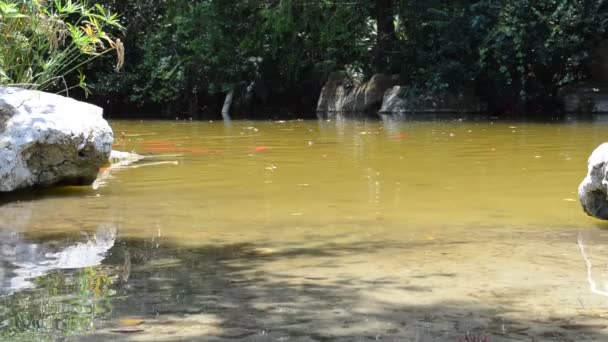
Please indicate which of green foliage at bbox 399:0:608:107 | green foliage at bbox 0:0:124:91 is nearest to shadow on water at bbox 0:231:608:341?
green foliage at bbox 0:0:124:91

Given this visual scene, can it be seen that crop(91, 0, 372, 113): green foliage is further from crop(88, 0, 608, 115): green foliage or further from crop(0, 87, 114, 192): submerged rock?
crop(0, 87, 114, 192): submerged rock

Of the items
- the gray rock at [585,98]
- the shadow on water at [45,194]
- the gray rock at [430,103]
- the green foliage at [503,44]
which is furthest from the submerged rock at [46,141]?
the gray rock at [585,98]

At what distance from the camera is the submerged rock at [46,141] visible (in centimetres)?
785

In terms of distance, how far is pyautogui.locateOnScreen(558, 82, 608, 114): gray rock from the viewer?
20000mm

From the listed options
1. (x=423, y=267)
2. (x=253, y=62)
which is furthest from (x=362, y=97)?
(x=423, y=267)

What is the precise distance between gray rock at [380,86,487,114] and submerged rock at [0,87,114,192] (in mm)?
13667

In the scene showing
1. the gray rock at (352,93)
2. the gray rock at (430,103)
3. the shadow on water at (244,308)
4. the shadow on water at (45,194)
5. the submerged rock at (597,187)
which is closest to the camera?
the shadow on water at (244,308)

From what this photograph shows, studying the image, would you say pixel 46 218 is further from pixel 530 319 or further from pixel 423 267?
pixel 530 319

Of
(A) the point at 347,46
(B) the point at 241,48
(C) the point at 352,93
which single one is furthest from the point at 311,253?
(B) the point at 241,48

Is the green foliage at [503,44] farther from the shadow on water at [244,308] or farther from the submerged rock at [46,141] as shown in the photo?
the shadow on water at [244,308]

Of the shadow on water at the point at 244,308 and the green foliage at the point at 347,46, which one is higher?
the green foliage at the point at 347,46

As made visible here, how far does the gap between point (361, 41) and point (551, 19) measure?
5.00 meters

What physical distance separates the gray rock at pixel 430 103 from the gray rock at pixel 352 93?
0.78m

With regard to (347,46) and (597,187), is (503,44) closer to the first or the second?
(347,46)
